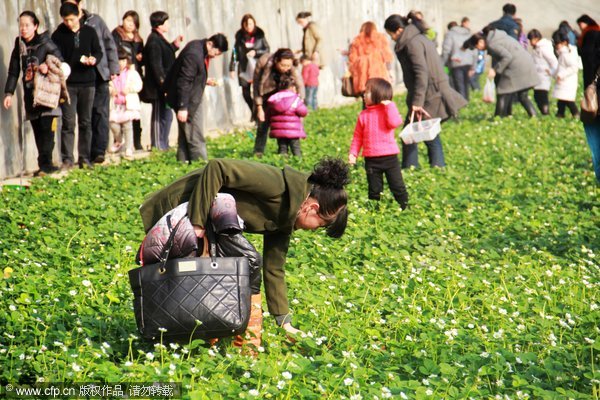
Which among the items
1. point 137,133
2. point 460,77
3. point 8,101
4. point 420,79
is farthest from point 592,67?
point 460,77

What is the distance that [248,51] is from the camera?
20.1 metres

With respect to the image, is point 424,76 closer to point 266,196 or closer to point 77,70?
point 77,70

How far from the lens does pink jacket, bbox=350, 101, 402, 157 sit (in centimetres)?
1113

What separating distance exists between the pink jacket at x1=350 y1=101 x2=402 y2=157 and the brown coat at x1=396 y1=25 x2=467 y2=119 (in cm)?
240

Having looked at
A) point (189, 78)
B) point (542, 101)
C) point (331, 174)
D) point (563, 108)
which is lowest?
point (563, 108)

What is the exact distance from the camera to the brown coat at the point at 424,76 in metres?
13.6

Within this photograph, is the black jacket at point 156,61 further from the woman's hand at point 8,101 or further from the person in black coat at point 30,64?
the woman's hand at point 8,101

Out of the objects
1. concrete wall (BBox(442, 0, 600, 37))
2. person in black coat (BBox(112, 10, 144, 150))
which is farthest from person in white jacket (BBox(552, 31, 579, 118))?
concrete wall (BBox(442, 0, 600, 37))

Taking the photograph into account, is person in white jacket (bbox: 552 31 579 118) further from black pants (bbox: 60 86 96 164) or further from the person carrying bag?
the person carrying bag

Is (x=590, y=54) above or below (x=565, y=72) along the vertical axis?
above

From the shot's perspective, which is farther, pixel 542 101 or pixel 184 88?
pixel 542 101

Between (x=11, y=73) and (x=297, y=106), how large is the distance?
4.08 meters

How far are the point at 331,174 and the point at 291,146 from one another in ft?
30.8

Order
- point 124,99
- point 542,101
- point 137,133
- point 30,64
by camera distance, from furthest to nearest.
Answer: point 542,101 → point 137,133 → point 124,99 → point 30,64
